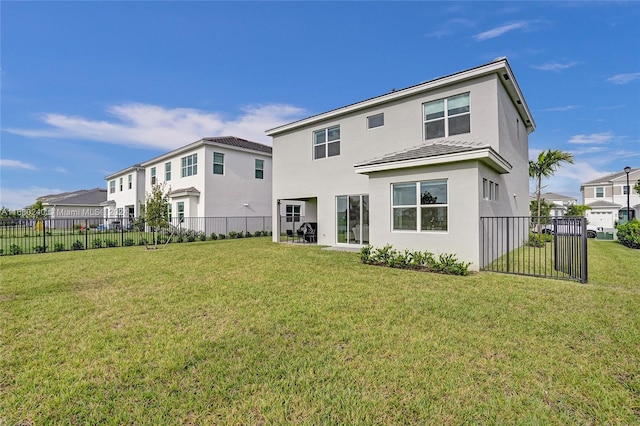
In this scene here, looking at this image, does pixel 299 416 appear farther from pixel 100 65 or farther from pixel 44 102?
pixel 44 102

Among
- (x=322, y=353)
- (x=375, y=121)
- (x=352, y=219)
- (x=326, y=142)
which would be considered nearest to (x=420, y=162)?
(x=375, y=121)

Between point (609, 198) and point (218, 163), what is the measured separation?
49117mm

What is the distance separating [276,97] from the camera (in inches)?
730

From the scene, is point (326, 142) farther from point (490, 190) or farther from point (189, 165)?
point (189, 165)

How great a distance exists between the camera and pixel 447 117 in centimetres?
1077

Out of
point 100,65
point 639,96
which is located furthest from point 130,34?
point 639,96

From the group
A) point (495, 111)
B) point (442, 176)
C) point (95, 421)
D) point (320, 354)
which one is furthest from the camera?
point (495, 111)

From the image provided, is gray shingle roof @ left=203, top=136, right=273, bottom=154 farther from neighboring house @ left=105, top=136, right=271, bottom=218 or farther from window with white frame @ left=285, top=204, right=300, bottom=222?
window with white frame @ left=285, top=204, right=300, bottom=222

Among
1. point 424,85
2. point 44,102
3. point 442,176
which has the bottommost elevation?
point 442,176

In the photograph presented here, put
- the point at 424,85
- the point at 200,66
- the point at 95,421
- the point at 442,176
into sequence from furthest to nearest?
1. the point at 200,66
2. the point at 424,85
3. the point at 442,176
4. the point at 95,421

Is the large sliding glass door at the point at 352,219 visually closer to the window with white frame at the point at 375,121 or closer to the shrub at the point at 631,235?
the window with white frame at the point at 375,121

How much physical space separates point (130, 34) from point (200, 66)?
380 centimetres

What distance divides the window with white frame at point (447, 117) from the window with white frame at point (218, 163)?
50.6 feet

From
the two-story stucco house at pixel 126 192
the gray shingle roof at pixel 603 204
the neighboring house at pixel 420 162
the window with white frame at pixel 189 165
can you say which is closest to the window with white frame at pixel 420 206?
the neighboring house at pixel 420 162
